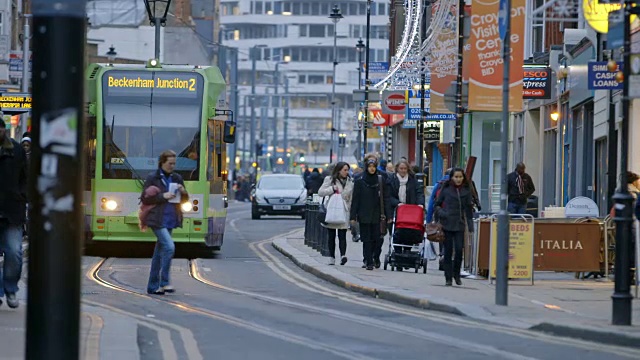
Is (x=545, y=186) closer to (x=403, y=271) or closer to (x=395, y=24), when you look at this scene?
(x=403, y=271)

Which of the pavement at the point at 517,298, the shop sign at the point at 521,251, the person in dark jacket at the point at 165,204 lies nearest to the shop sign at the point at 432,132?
the pavement at the point at 517,298

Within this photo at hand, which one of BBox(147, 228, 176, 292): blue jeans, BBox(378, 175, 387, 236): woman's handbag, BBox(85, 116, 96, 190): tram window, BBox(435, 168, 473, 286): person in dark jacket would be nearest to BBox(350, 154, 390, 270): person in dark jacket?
BBox(378, 175, 387, 236): woman's handbag

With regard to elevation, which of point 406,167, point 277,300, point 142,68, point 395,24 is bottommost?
point 277,300

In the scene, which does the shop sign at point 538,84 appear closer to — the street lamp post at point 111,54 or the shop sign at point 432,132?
the shop sign at point 432,132

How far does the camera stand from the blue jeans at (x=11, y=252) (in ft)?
44.5

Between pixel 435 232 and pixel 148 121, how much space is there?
301 inches

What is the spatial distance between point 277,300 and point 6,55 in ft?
84.8

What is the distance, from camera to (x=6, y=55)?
40.8 meters

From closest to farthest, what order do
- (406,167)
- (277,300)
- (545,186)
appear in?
(277,300) → (406,167) → (545,186)

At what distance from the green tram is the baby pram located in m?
4.23

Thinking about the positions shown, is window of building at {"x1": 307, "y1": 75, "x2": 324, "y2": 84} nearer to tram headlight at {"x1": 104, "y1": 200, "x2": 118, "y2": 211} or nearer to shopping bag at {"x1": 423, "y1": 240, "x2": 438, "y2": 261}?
tram headlight at {"x1": 104, "y1": 200, "x2": 118, "y2": 211}

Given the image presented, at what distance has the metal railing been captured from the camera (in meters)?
25.6

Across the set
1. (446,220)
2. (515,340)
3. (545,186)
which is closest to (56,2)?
(515,340)

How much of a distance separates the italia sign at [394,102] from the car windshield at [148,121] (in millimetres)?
→ 16985
